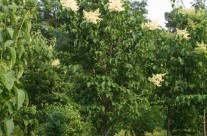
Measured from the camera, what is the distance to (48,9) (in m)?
45.1

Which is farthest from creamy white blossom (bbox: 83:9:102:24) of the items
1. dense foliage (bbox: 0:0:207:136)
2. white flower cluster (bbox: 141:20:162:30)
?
white flower cluster (bbox: 141:20:162:30)

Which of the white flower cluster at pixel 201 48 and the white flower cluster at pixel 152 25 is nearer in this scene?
the white flower cluster at pixel 201 48

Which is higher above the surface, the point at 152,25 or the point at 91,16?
the point at 91,16

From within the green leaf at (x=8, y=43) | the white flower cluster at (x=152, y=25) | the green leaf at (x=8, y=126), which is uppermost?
the green leaf at (x=8, y=43)

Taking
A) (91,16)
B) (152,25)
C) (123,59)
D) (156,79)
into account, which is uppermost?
(91,16)

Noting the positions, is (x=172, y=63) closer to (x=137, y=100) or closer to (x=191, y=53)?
(x=191, y=53)

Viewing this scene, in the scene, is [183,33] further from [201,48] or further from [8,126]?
[8,126]

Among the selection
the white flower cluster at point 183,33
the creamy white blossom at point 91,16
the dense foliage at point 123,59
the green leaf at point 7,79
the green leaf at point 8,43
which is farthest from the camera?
the white flower cluster at point 183,33

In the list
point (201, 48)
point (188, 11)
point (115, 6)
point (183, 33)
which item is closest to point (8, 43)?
point (115, 6)

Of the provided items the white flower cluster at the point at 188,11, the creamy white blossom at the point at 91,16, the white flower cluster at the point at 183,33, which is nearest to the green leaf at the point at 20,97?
the creamy white blossom at the point at 91,16

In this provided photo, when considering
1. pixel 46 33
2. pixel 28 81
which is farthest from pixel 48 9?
pixel 28 81

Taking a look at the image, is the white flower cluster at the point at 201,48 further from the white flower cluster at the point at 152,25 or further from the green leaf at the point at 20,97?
the green leaf at the point at 20,97

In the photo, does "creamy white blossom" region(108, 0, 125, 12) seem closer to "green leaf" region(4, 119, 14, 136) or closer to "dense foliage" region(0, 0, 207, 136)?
"dense foliage" region(0, 0, 207, 136)

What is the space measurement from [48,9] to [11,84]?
44.1m
